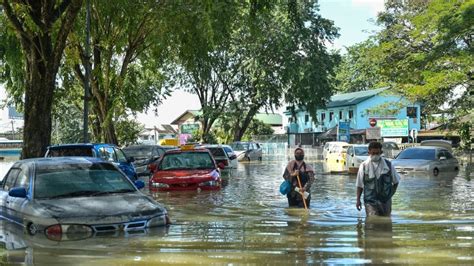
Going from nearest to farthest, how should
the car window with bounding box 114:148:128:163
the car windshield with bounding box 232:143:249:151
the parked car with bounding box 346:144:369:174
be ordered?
1. the car window with bounding box 114:148:128:163
2. the parked car with bounding box 346:144:369:174
3. the car windshield with bounding box 232:143:249:151

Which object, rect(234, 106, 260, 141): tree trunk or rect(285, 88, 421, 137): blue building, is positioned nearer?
rect(234, 106, 260, 141): tree trunk

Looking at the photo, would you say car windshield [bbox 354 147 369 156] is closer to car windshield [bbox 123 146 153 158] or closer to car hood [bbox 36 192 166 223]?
car windshield [bbox 123 146 153 158]

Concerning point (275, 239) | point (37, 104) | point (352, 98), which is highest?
point (352, 98)

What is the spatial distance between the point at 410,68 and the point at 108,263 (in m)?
24.7

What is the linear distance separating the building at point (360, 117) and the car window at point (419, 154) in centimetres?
2569

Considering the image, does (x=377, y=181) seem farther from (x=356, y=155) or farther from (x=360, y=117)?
(x=360, y=117)

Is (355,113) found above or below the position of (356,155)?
above

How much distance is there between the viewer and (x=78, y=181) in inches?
359

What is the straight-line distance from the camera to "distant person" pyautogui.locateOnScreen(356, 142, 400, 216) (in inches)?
372

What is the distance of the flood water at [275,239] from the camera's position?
7.38 m

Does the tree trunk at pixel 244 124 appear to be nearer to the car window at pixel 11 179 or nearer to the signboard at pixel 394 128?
the signboard at pixel 394 128

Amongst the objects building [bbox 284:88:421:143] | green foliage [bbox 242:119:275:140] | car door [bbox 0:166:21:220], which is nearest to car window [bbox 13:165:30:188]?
car door [bbox 0:166:21:220]

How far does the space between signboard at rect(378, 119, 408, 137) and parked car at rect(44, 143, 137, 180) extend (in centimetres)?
4159

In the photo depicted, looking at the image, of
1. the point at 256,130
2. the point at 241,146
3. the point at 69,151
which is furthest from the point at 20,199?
the point at 256,130
